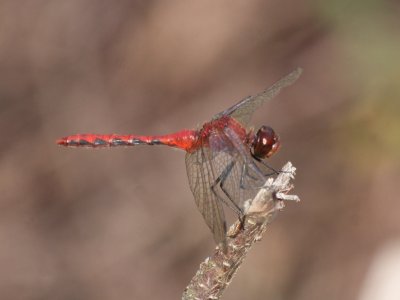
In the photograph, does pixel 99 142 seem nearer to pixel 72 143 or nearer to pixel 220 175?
pixel 72 143

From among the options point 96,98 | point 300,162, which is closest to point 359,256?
point 300,162

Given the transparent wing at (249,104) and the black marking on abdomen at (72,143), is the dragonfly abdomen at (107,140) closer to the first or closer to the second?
the black marking on abdomen at (72,143)

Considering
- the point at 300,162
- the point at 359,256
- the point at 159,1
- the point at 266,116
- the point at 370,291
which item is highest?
the point at 159,1

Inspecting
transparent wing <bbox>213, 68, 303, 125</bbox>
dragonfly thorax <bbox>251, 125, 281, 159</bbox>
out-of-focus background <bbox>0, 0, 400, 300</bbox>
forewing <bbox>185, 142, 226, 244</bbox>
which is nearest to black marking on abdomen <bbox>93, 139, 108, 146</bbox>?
forewing <bbox>185, 142, 226, 244</bbox>

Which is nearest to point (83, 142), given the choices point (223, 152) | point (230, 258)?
point (223, 152)

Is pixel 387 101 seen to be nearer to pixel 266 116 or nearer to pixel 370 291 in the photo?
pixel 266 116

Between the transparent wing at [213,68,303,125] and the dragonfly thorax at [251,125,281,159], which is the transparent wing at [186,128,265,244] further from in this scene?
the transparent wing at [213,68,303,125]
